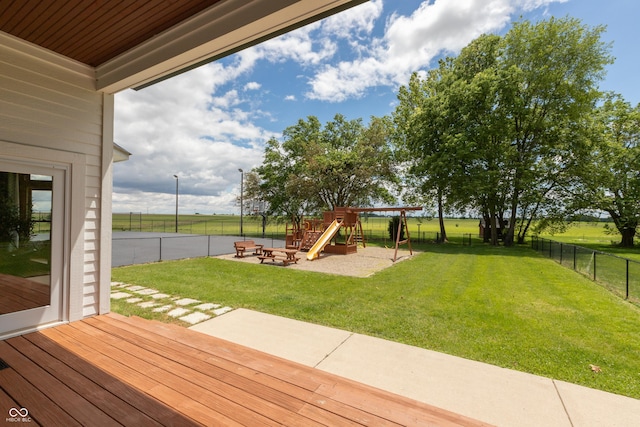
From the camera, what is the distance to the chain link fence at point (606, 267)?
651 centimetres

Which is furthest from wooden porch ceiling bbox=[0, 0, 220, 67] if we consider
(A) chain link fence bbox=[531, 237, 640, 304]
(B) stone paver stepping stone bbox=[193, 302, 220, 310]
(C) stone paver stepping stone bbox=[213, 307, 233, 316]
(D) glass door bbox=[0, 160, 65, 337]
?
(A) chain link fence bbox=[531, 237, 640, 304]

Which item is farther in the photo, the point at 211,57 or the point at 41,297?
the point at 41,297

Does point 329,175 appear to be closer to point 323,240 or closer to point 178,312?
point 323,240

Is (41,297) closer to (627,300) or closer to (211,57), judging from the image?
(211,57)

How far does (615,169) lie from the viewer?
800 inches

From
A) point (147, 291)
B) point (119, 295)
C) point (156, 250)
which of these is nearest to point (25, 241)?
point (119, 295)

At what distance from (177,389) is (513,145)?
74.4 ft

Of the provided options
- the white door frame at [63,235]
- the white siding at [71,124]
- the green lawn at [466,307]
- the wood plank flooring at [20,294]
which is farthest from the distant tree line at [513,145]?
the wood plank flooring at [20,294]

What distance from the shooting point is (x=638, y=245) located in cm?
2122

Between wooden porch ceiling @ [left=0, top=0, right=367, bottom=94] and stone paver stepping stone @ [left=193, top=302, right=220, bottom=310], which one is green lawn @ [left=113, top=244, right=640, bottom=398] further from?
wooden porch ceiling @ [left=0, top=0, right=367, bottom=94]

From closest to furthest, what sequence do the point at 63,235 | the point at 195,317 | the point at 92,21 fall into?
the point at 92,21, the point at 63,235, the point at 195,317

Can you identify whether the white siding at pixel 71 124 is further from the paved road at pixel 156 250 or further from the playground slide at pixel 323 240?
the playground slide at pixel 323 240

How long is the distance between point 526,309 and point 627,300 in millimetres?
2899

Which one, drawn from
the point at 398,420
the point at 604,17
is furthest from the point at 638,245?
the point at 398,420
